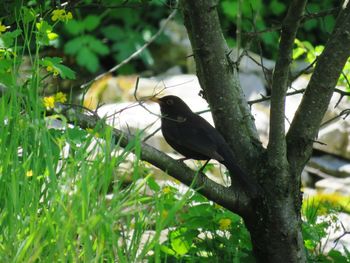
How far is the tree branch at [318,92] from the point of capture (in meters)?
3.78

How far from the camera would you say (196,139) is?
14.2 ft

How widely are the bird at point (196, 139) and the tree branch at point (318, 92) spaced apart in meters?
0.26

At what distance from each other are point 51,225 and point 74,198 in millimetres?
111

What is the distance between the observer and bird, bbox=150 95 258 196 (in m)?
3.93

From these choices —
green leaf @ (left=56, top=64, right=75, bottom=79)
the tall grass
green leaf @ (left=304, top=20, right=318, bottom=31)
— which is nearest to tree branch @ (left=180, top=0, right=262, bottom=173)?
green leaf @ (left=56, top=64, right=75, bottom=79)

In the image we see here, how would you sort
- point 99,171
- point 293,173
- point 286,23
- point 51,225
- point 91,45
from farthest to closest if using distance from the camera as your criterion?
1. point 91,45
2. point 293,173
3. point 286,23
4. point 99,171
5. point 51,225

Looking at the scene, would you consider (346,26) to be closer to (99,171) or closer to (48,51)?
(99,171)

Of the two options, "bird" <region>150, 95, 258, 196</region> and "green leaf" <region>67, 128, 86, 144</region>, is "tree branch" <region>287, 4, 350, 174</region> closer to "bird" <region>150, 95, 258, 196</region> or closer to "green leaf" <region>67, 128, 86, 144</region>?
"bird" <region>150, 95, 258, 196</region>

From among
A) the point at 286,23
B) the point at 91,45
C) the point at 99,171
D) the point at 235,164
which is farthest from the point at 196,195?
the point at 91,45

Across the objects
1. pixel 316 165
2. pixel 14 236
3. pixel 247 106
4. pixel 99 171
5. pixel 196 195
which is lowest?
pixel 14 236

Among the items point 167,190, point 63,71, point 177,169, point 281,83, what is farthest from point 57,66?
point 281,83

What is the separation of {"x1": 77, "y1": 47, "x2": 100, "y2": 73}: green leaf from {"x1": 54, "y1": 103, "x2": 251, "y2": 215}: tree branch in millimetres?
5739

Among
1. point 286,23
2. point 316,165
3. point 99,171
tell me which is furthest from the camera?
point 316,165

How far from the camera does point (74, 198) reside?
2686 millimetres
